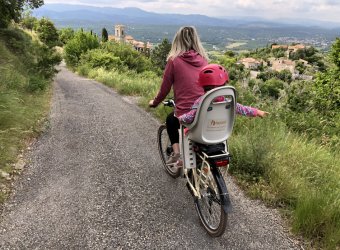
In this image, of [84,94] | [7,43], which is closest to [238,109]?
[84,94]

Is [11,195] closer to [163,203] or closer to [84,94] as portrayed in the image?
[163,203]

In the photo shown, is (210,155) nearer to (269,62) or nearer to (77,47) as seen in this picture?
(77,47)

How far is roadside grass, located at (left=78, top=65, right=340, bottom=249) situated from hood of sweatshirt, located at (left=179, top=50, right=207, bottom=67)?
1.71 meters

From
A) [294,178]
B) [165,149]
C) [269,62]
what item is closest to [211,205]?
[294,178]

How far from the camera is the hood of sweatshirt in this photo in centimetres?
333

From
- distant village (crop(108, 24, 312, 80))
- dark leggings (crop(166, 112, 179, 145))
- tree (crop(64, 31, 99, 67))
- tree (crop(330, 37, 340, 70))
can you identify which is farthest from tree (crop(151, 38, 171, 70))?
dark leggings (crop(166, 112, 179, 145))

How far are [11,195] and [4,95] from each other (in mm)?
2638

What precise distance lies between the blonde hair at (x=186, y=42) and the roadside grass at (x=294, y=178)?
1828 millimetres

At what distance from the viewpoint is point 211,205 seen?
10.6ft

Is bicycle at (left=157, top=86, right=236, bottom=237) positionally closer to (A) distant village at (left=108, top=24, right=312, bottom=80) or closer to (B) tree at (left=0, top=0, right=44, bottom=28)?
(B) tree at (left=0, top=0, right=44, bottom=28)

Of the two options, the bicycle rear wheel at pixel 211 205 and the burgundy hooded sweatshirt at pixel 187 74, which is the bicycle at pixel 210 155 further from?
the burgundy hooded sweatshirt at pixel 187 74

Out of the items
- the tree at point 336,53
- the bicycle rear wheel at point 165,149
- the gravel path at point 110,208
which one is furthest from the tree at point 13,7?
the tree at point 336,53

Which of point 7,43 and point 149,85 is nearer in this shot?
point 149,85

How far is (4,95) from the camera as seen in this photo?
572 cm
